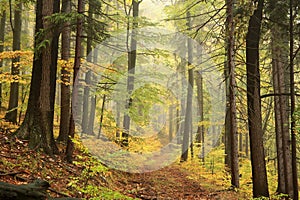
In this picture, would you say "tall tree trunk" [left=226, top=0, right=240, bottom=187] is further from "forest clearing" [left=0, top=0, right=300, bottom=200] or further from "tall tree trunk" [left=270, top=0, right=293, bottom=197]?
"tall tree trunk" [left=270, top=0, right=293, bottom=197]

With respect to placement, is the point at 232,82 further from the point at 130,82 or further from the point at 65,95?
the point at 130,82

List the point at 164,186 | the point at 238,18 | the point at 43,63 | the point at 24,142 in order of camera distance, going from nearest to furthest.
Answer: the point at 24,142, the point at 43,63, the point at 238,18, the point at 164,186

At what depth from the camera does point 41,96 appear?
8.17 metres

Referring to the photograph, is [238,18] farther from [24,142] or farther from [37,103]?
[24,142]

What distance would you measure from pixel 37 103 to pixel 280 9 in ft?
28.1

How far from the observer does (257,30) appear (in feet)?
29.9

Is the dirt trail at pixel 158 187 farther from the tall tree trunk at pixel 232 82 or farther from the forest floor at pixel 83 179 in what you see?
the tall tree trunk at pixel 232 82

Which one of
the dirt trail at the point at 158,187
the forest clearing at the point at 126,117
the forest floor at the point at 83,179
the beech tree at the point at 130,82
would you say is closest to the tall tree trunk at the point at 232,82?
the forest clearing at the point at 126,117

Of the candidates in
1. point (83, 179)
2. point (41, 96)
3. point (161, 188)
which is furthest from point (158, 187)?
point (41, 96)

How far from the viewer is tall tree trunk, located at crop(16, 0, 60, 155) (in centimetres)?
801

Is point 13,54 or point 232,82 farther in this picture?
point 13,54

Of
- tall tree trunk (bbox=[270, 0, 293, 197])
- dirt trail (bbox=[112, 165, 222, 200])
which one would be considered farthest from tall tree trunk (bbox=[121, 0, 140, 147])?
tall tree trunk (bbox=[270, 0, 293, 197])

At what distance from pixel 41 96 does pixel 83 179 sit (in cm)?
285

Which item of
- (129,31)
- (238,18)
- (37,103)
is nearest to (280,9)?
(238,18)
